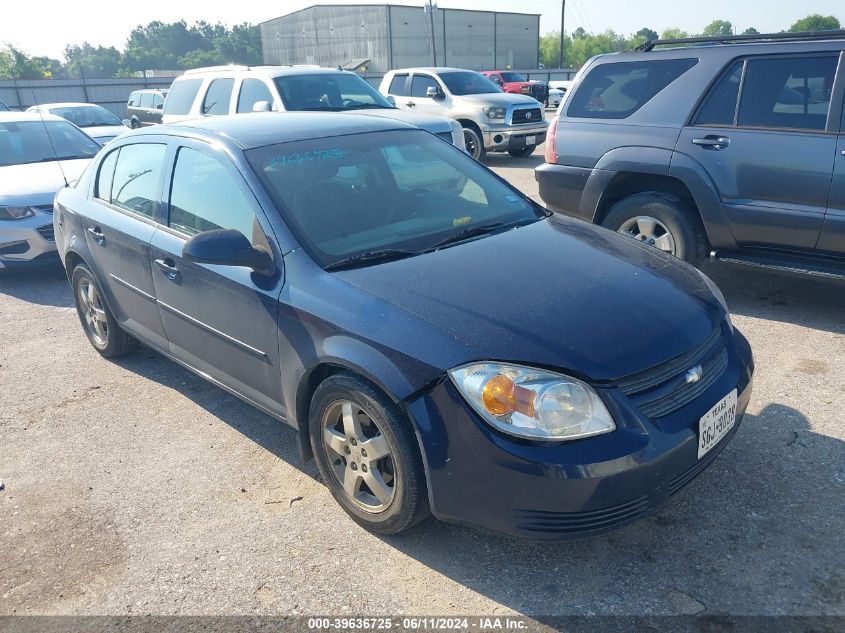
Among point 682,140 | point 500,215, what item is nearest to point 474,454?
point 500,215

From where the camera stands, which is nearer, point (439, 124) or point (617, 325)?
point (617, 325)

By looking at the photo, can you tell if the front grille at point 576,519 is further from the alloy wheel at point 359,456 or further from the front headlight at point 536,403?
the alloy wheel at point 359,456

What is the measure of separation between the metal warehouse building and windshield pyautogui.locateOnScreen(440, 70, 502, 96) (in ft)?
146

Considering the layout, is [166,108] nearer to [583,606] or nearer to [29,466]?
[29,466]

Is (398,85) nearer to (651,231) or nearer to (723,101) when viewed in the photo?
(651,231)

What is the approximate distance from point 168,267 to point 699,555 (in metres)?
2.88

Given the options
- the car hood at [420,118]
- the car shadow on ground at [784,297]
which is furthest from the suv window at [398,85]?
the car shadow on ground at [784,297]

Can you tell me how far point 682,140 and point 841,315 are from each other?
170 centimetres

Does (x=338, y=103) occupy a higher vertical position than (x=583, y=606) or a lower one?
higher

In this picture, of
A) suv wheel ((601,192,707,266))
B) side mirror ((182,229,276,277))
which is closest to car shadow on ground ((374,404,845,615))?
side mirror ((182,229,276,277))

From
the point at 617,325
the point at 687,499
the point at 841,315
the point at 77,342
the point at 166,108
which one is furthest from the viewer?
the point at 166,108

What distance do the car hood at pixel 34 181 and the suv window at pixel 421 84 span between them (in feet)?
24.6

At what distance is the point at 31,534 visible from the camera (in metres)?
3.16

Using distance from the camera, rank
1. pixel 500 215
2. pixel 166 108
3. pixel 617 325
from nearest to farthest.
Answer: pixel 617 325 < pixel 500 215 < pixel 166 108
